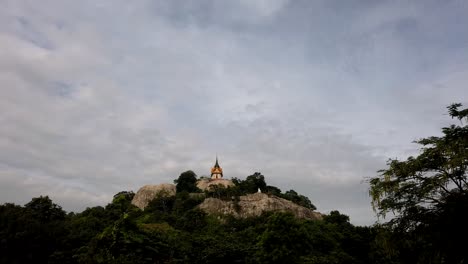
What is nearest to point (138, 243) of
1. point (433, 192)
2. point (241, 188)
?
point (433, 192)

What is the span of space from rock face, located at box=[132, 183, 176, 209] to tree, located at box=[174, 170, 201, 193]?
3945mm

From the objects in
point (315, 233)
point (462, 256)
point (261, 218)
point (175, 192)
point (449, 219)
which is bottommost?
point (462, 256)

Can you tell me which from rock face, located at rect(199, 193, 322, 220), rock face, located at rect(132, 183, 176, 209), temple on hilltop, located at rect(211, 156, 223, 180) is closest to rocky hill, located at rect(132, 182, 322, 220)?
rock face, located at rect(199, 193, 322, 220)

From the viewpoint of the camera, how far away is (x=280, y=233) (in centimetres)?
4084

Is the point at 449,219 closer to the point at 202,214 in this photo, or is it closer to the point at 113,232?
the point at 113,232

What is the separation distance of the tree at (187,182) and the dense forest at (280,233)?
22279 millimetres

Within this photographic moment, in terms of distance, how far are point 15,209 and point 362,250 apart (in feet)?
171

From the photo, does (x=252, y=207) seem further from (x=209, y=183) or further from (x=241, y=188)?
(x=209, y=183)

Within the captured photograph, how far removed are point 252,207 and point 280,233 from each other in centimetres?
6002

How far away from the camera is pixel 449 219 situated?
1411 cm

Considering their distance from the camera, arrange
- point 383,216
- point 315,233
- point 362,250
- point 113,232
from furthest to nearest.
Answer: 1. point 362,250
2. point 315,233
3. point 113,232
4. point 383,216

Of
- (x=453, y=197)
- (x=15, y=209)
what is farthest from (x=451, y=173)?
(x=15, y=209)

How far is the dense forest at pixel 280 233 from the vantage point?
1478cm

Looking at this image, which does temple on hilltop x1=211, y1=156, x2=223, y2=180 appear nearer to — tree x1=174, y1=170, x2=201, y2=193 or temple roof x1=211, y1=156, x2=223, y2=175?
temple roof x1=211, y1=156, x2=223, y2=175
